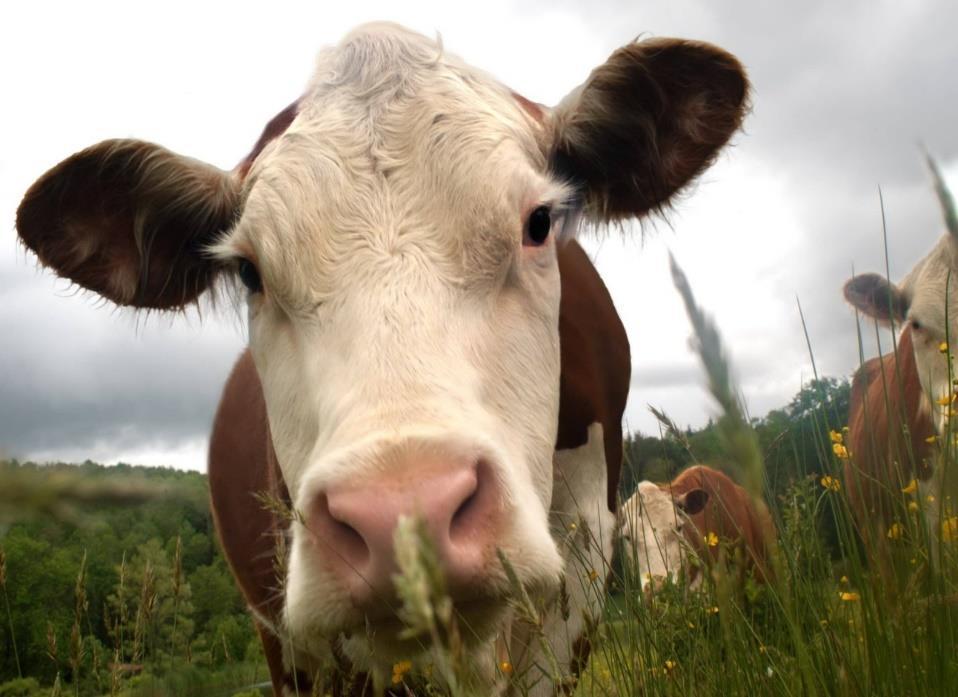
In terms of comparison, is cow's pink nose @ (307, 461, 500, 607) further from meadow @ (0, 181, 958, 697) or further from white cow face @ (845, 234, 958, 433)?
white cow face @ (845, 234, 958, 433)

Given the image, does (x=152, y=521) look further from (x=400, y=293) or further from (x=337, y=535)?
(x=337, y=535)

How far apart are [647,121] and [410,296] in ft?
5.56

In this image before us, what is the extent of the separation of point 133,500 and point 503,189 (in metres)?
2.64

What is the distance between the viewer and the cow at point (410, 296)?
193cm

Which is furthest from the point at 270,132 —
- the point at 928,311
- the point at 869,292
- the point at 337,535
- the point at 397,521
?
the point at 869,292

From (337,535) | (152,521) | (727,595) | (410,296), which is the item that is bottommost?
(727,595)

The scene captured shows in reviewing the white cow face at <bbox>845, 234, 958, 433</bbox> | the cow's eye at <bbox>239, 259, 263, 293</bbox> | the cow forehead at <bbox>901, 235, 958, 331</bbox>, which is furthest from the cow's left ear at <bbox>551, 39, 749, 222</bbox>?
the cow forehead at <bbox>901, 235, 958, 331</bbox>

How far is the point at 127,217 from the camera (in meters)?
3.78

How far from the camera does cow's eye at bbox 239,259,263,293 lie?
3.14 meters

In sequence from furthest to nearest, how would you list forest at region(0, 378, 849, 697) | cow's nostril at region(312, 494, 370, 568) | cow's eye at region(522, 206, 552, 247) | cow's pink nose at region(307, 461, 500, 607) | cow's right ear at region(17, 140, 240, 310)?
cow's right ear at region(17, 140, 240, 310)
cow's eye at region(522, 206, 552, 247)
cow's nostril at region(312, 494, 370, 568)
cow's pink nose at region(307, 461, 500, 607)
forest at region(0, 378, 849, 697)

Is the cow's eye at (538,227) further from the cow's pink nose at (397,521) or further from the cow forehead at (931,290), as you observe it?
the cow forehead at (931,290)

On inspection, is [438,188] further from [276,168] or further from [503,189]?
[276,168]

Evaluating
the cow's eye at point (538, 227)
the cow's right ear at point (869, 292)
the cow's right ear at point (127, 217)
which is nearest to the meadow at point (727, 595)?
the cow's eye at point (538, 227)

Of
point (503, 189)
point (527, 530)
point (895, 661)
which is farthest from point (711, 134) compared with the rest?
point (895, 661)
